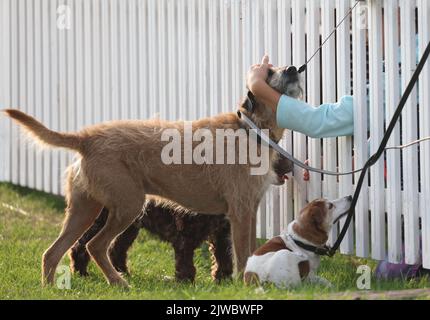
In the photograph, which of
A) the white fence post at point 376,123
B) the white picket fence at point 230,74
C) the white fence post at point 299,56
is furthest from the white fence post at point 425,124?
the white fence post at point 299,56

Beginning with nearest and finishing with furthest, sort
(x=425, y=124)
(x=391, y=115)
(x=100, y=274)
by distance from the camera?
(x=425, y=124) < (x=391, y=115) < (x=100, y=274)

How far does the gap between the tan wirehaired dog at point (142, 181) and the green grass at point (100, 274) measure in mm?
307

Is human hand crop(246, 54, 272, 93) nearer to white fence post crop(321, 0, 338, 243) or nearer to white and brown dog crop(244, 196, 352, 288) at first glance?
white fence post crop(321, 0, 338, 243)

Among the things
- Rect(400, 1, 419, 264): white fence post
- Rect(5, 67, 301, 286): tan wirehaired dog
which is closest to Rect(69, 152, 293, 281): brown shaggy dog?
Rect(5, 67, 301, 286): tan wirehaired dog

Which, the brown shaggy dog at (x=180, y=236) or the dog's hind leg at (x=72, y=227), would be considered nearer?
the dog's hind leg at (x=72, y=227)

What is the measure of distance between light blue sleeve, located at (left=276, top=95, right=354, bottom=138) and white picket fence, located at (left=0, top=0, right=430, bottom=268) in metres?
0.09

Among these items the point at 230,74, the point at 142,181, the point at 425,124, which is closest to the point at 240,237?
the point at 142,181

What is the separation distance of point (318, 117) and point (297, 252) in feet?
2.89

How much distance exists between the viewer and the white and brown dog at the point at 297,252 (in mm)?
4973

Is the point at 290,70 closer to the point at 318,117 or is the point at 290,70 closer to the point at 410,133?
the point at 318,117

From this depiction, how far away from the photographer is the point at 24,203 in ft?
28.5

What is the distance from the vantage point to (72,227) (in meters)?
5.51

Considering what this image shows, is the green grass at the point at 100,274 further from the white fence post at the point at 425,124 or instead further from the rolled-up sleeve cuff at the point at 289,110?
the rolled-up sleeve cuff at the point at 289,110
